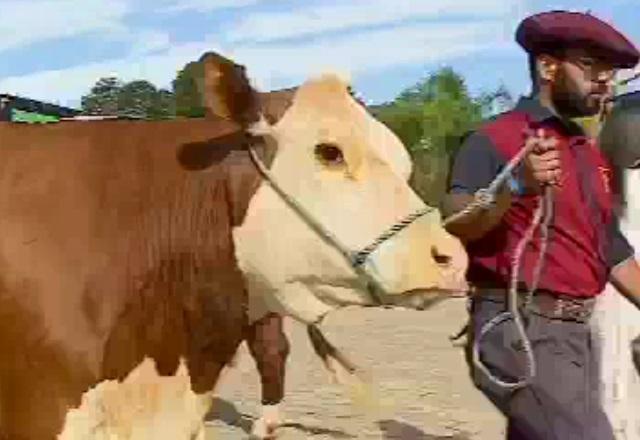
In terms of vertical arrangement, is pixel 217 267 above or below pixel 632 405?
above

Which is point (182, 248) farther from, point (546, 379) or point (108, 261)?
point (546, 379)

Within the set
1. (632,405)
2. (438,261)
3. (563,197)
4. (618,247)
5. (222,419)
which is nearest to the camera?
(438,261)

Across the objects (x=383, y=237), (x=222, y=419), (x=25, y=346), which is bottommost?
(x=222, y=419)

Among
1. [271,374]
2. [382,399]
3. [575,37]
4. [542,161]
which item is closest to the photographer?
[542,161]

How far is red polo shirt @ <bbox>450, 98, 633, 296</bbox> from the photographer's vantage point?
4.29m

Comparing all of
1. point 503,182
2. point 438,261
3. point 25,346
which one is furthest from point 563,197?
point 25,346

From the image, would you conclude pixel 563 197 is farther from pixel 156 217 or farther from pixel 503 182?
pixel 156 217

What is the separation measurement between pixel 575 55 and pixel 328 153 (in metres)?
0.86

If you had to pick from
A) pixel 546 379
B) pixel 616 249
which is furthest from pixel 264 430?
pixel 546 379

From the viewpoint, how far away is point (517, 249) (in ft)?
14.0

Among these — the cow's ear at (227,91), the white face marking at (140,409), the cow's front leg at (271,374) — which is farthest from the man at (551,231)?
Result: the cow's front leg at (271,374)

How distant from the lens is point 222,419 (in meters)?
9.26

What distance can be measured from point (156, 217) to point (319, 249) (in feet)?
1.67

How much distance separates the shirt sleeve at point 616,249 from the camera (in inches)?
181
